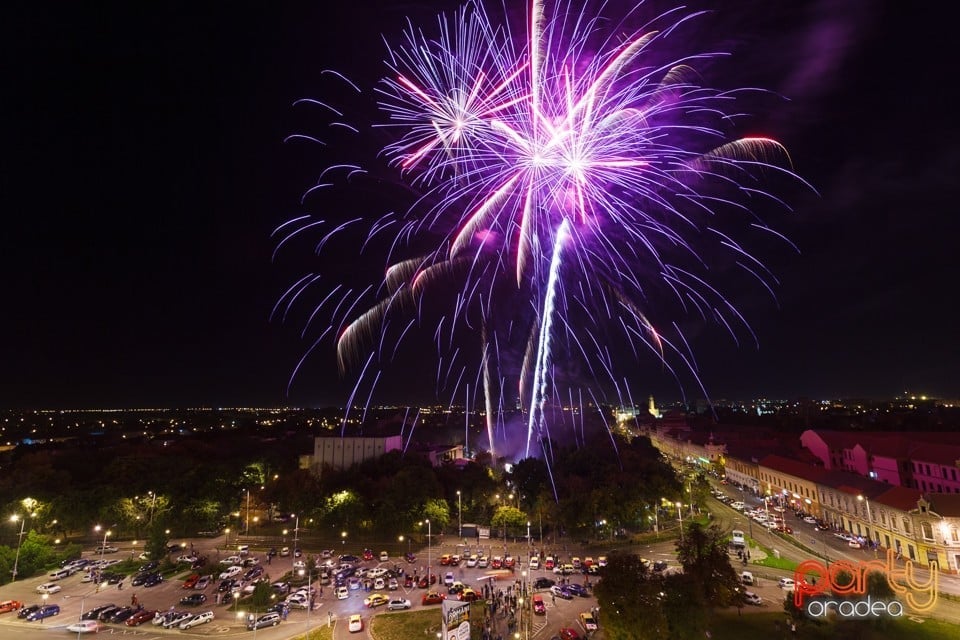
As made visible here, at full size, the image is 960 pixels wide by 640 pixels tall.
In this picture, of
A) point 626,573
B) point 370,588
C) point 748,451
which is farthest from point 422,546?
point 748,451

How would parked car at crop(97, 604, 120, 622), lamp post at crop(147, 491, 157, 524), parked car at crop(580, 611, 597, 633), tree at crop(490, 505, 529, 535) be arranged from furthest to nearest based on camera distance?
lamp post at crop(147, 491, 157, 524), tree at crop(490, 505, 529, 535), parked car at crop(97, 604, 120, 622), parked car at crop(580, 611, 597, 633)

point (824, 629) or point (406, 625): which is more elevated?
point (824, 629)

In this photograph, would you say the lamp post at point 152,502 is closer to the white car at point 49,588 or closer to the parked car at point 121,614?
the white car at point 49,588

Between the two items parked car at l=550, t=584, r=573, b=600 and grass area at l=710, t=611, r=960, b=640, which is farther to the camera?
parked car at l=550, t=584, r=573, b=600

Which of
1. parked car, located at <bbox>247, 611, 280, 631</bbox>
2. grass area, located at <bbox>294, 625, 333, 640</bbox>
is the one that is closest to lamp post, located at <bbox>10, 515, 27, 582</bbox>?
parked car, located at <bbox>247, 611, 280, 631</bbox>

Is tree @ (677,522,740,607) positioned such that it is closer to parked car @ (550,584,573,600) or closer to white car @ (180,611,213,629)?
parked car @ (550,584,573,600)

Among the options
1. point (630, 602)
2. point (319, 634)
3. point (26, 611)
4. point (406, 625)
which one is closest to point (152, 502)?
point (26, 611)

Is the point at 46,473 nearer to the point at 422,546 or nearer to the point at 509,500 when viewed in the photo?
the point at 422,546

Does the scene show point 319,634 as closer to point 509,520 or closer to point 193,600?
point 193,600
